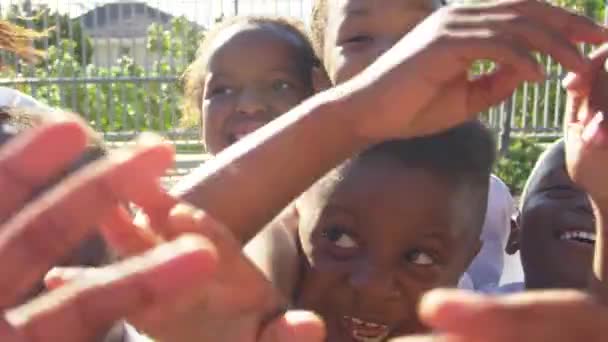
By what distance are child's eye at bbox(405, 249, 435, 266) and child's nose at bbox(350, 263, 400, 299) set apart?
0.04m

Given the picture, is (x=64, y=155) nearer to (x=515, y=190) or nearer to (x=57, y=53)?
(x=515, y=190)

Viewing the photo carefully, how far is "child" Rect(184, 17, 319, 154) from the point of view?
7.43ft

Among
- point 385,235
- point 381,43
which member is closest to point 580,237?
point 385,235

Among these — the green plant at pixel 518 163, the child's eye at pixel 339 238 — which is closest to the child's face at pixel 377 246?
the child's eye at pixel 339 238

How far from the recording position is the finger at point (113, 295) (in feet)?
2.32

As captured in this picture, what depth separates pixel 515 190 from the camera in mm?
6656

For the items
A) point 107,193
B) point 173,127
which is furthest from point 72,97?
point 107,193

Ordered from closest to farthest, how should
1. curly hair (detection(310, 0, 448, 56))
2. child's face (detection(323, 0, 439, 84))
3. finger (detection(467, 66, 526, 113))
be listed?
1. finger (detection(467, 66, 526, 113))
2. child's face (detection(323, 0, 439, 84))
3. curly hair (detection(310, 0, 448, 56))

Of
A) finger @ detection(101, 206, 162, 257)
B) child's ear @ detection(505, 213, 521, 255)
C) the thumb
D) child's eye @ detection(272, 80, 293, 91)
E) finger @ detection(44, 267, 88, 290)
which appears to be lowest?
child's ear @ detection(505, 213, 521, 255)

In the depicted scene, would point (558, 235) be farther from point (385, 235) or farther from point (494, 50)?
point (494, 50)

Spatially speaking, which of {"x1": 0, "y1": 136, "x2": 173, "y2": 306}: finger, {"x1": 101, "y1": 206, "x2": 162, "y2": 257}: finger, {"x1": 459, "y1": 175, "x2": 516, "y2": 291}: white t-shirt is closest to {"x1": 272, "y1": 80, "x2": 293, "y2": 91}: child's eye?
{"x1": 459, "y1": 175, "x2": 516, "y2": 291}: white t-shirt

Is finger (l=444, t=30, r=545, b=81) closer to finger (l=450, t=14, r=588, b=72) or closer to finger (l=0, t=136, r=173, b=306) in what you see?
finger (l=450, t=14, r=588, b=72)

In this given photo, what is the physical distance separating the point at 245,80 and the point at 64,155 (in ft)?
5.28

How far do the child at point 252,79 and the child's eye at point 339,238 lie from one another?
31.8 inches
